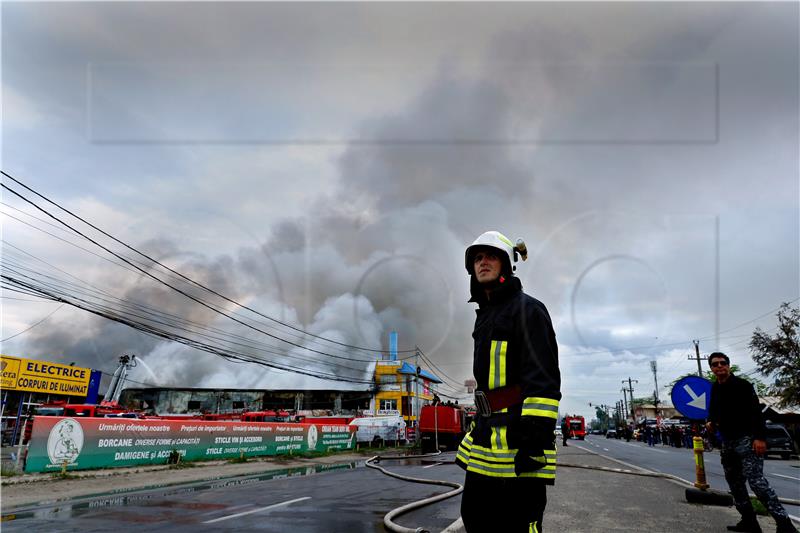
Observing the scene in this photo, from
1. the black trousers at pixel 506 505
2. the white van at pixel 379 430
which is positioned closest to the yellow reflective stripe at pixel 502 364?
the black trousers at pixel 506 505

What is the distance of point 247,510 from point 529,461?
6.07 meters

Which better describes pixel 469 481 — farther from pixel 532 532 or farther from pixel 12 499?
pixel 12 499

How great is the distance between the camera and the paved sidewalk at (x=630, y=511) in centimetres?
509

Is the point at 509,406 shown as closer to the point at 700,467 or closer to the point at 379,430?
the point at 700,467

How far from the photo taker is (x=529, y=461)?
2.17m

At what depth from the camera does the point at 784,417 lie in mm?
39031

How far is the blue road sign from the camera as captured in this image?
6.73 metres

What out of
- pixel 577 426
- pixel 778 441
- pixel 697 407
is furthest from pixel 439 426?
pixel 577 426

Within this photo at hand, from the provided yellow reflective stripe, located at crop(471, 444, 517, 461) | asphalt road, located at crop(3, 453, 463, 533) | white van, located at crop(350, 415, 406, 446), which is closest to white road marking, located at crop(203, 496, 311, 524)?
asphalt road, located at crop(3, 453, 463, 533)

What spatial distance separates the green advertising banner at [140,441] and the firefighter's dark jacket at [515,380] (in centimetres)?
1375

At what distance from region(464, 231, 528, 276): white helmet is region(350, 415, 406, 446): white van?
1112 inches

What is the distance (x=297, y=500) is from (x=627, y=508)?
489cm

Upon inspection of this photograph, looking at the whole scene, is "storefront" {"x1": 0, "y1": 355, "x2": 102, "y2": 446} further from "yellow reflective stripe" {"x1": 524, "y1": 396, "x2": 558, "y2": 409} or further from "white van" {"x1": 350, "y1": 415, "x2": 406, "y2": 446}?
"yellow reflective stripe" {"x1": 524, "y1": 396, "x2": 558, "y2": 409}

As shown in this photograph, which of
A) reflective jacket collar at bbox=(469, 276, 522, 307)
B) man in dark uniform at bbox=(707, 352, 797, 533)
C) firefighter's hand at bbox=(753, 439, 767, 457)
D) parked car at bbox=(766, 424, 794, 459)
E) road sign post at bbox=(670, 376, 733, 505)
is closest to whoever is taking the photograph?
reflective jacket collar at bbox=(469, 276, 522, 307)
